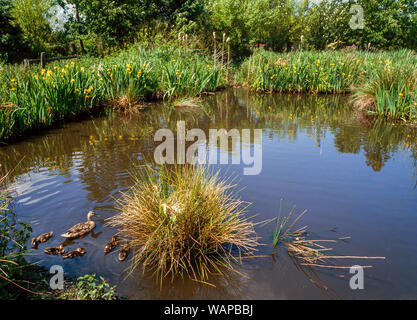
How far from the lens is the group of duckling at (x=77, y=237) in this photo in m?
2.94

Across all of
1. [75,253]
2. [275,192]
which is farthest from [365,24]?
[75,253]

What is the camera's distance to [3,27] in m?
20.3

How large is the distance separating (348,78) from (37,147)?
1207 cm

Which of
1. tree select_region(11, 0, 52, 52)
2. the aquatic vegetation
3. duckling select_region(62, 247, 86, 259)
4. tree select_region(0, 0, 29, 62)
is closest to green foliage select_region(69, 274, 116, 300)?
the aquatic vegetation

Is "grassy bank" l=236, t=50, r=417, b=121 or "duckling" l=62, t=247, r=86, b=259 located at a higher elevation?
"grassy bank" l=236, t=50, r=417, b=121

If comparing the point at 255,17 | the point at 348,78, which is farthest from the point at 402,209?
the point at 255,17

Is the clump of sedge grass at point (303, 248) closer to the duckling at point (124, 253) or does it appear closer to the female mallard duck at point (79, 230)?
the duckling at point (124, 253)

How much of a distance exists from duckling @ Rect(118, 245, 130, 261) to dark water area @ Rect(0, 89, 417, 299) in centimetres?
8

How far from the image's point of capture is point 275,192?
4.36 metres

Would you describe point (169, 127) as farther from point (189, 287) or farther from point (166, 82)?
point (189, 287)

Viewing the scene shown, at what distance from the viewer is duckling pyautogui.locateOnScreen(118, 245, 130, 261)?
9.59 feet

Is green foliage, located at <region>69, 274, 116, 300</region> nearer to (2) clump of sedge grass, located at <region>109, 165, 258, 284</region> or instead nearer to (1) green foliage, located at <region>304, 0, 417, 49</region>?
(2) clump of sedge grass, located at <region>109, 165, 258, 284</region>

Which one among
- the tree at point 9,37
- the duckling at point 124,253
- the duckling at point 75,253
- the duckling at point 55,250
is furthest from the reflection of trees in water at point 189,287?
the tree at point 9,37
